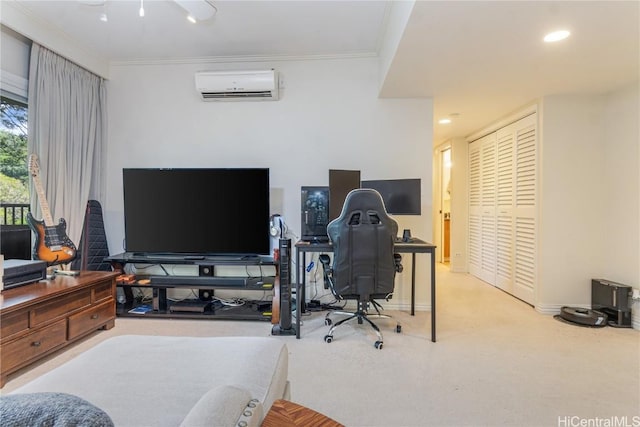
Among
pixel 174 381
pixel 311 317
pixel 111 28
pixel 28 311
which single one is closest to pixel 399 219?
pixel 311 317

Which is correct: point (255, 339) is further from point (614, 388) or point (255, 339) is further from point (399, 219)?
point (399, 219)

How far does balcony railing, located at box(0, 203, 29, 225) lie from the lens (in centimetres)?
268

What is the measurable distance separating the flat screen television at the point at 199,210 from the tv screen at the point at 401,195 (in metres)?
1.13

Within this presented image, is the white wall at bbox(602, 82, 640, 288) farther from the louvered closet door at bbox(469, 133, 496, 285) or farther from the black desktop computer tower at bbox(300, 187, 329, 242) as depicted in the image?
the black desktop computer tower at bbox(300, 187, 329, 242)

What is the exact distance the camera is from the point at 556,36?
7.04ft

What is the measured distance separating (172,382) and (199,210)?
2326 mm

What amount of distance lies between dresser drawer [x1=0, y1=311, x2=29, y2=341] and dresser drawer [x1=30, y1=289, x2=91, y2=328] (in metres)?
0.05

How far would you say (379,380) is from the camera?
6.50ft

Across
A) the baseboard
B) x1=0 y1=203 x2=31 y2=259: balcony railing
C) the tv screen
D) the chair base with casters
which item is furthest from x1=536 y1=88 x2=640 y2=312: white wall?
x1=0 y1=203 x2=31 y2=259: balcony railing

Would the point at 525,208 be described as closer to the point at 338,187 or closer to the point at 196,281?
the point at 338,187

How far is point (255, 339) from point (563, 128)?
3625 mm

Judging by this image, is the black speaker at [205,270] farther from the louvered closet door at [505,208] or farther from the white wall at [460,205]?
the white wall at [460,205]

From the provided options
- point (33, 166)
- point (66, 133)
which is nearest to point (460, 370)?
point (33, 166)

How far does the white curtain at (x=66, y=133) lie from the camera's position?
9.20 ft
